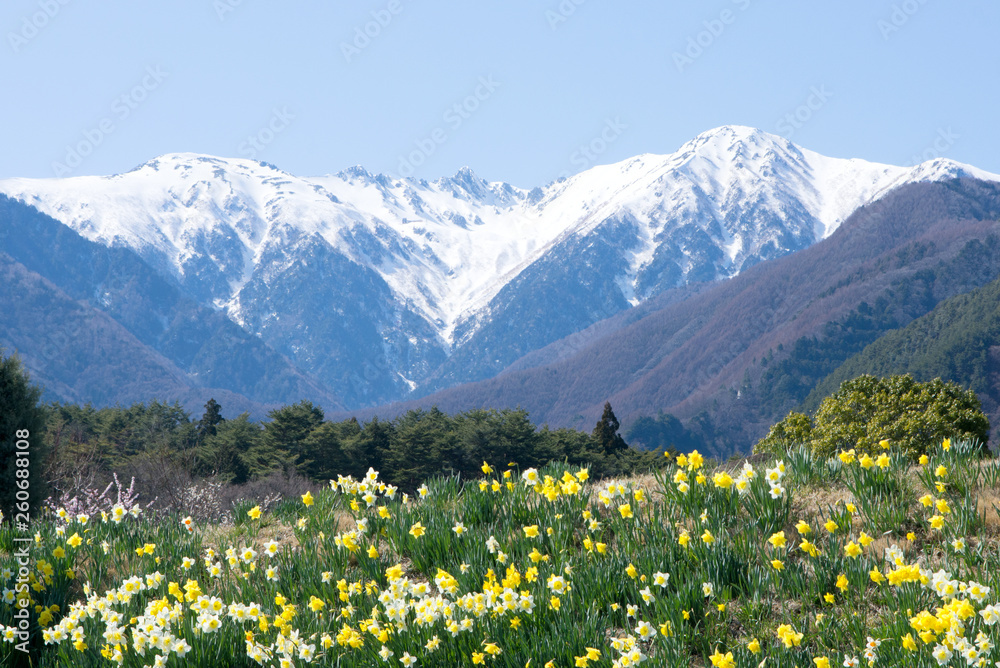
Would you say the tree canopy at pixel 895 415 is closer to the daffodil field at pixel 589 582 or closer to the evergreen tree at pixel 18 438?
the daffodil field at pixel 589 582

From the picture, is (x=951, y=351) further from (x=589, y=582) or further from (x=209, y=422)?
(x=589, y=582)

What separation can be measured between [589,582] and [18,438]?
472 inches

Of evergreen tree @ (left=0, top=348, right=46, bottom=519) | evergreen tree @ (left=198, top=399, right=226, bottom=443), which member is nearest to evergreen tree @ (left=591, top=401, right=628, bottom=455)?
evergreen tree @ (left=198, top=399, right=226, bottom=443)

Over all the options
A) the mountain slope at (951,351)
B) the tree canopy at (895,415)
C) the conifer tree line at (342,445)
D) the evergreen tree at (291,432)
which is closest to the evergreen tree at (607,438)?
the conifer tree line at (342,445)

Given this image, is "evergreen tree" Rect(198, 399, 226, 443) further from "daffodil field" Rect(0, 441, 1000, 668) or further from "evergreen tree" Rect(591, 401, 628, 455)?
"daffodil field" Rect(0, 441, 1000, 668)

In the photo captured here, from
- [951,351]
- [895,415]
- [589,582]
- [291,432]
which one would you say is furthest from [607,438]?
[951,351]

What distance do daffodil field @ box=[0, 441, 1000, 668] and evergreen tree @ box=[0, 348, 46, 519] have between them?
6.83 meters

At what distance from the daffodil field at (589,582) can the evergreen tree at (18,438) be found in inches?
269

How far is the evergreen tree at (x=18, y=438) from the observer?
1301cm

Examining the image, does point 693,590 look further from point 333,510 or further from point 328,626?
point 333,510

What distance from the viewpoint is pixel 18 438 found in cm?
1334

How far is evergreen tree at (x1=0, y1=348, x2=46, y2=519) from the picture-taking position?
1301 cm

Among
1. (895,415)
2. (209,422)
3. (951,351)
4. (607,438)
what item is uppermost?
(895,415)

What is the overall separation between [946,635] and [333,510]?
5.30 meters
